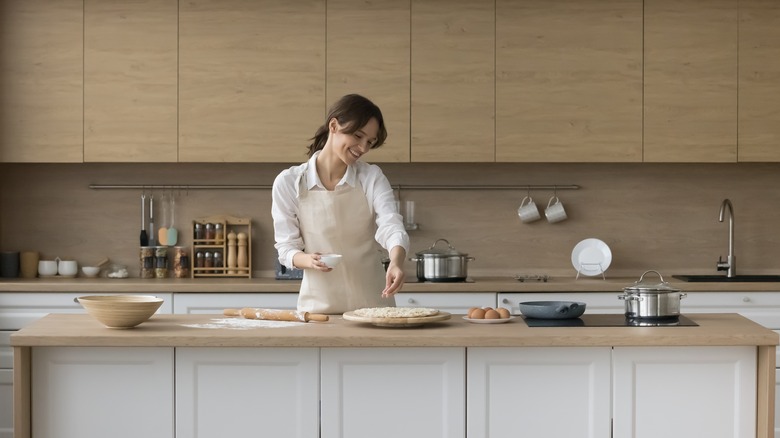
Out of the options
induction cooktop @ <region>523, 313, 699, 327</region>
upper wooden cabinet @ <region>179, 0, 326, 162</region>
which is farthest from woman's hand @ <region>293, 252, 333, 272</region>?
upper wooden cabinet @ <region>179, 0, 326, 162</region>

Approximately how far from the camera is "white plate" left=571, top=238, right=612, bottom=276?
208 inches

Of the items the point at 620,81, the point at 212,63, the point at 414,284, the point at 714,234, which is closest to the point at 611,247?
the point at 714,234

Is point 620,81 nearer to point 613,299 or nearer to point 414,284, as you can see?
point 613,299

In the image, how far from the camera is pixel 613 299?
4867mm

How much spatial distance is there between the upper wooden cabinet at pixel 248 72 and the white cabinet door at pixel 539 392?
234cm

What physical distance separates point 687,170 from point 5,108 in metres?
3.65

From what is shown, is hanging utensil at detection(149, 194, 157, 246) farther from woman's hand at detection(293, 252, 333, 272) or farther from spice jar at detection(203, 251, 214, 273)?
woman's hand at detection(293, 252, 333, 272)

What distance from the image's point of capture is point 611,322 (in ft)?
10.6

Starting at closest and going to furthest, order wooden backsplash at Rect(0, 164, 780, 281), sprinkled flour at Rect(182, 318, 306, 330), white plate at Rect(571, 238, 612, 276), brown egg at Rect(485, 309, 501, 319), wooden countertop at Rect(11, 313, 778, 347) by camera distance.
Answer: wooden countertop at Rect(11, 313, 778, 347) → sprinkled flour at Rect(182, 318, 306, 330) → brown egg at Rect(485, 309, 501, 319) → white plate at Rect(571, 238, 612, 276) → wooden backsplash at Rect(0, 164, 780, 281)

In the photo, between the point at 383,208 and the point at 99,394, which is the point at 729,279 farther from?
the point at 99,394

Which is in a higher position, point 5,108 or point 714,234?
point 5,108

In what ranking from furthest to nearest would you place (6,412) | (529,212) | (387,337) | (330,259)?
(529,212), (6,412), (330,259), (387,337)

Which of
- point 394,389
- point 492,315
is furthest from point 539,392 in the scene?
point 394,389

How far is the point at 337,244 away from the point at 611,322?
1.02m
